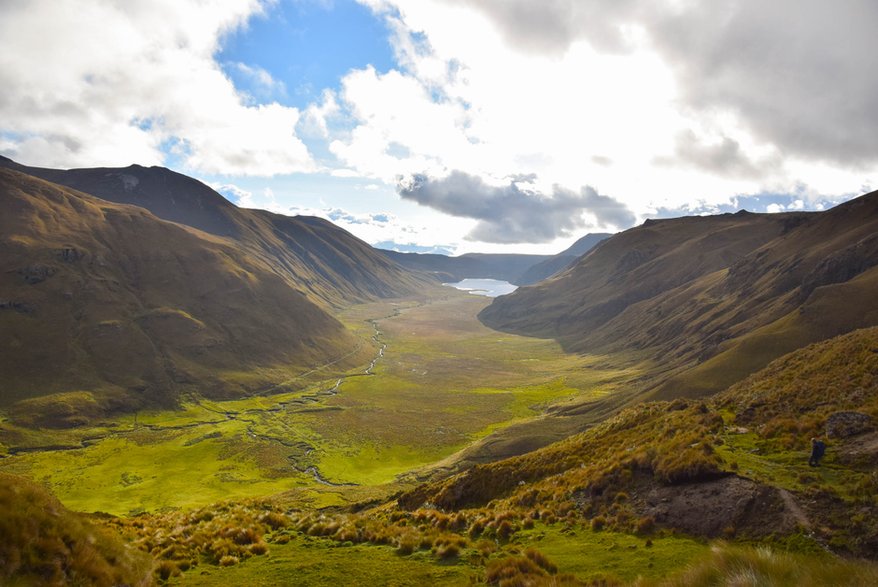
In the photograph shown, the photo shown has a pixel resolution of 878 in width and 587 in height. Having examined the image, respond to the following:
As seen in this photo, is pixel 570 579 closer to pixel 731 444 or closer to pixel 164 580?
pixel 164 580

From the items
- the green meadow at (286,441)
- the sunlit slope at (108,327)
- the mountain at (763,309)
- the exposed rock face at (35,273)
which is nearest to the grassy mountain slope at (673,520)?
the green meadow at (286,441)

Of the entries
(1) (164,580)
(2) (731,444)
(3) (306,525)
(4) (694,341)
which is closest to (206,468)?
(3) (306,525)

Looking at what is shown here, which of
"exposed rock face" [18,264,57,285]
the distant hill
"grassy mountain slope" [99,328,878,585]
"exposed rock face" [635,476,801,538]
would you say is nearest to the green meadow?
the distant hill

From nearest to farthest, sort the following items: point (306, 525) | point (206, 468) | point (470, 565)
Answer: point (470, 565) → point (306, 525) → point (206, 468)

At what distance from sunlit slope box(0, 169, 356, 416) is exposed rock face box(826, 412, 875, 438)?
5866 inches

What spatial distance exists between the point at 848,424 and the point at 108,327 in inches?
7270

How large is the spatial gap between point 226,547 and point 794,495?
2157 centimetres

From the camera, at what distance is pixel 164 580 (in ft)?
48.8

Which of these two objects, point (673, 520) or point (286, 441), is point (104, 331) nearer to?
point (286, 441)

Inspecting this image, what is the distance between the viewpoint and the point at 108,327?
152 meters

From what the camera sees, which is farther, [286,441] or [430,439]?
[286,441]

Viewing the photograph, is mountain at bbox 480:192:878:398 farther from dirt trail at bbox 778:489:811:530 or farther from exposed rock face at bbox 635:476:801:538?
dirt trail at bbox 778:489:811:530

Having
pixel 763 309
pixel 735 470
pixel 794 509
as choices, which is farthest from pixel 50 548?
pixel 763 309

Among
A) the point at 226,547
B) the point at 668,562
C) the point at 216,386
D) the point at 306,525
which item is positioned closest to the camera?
the point at 668,562
